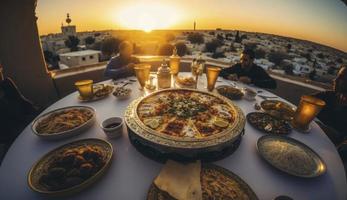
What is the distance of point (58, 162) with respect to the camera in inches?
56.2

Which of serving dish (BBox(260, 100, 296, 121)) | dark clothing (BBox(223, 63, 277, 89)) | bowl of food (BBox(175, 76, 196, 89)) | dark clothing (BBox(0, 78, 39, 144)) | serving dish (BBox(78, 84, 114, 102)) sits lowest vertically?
dark clothing (BBox(0, 78, 39, 144))

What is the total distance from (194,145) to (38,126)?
1.76 m

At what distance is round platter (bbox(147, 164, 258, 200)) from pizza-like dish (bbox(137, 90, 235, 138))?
0.39 metres

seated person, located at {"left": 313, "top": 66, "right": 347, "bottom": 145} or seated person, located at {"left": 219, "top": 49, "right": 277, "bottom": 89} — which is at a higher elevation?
seated person, located at {"left": 219, "top": 49, "right": 277, "bottom": 89}

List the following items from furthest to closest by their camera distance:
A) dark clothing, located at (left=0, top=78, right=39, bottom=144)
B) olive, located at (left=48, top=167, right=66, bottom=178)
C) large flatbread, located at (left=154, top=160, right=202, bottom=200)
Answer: dark clothing, located at (left=0, top=78, right=39, bottom=144) < olive, located at (left=48, top=167, right=66, bottom=178) < large flatbread, located at (left=154, top=160, right=202, bottom=200)

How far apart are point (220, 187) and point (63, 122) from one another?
5.89 ft

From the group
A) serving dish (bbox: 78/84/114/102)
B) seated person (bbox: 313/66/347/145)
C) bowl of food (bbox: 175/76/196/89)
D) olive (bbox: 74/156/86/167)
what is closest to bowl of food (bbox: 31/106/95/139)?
serving dish (bbox: 78/84/114/102)

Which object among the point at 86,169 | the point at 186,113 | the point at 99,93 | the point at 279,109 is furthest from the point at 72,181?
the point at 279,109

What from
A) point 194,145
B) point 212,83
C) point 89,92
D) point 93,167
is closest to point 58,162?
point 93,167

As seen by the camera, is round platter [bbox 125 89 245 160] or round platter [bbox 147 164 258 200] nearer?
round platter [bbox 147 164 258 200]

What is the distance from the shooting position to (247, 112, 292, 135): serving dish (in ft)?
6.58

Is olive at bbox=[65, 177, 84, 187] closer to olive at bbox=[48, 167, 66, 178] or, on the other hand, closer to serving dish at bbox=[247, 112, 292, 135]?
olive at bbox=[48, 167, 66, 178]

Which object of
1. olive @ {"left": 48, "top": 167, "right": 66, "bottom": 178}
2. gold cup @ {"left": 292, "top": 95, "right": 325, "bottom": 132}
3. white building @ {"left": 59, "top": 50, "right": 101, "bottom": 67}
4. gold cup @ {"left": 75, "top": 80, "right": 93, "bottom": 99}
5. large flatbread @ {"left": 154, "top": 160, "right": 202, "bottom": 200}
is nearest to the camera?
large flatbread @ {"left": 154, "top": 160, "right": 202, "bottom": 200}

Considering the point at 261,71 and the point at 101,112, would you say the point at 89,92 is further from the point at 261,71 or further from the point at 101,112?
the point at 261,71
